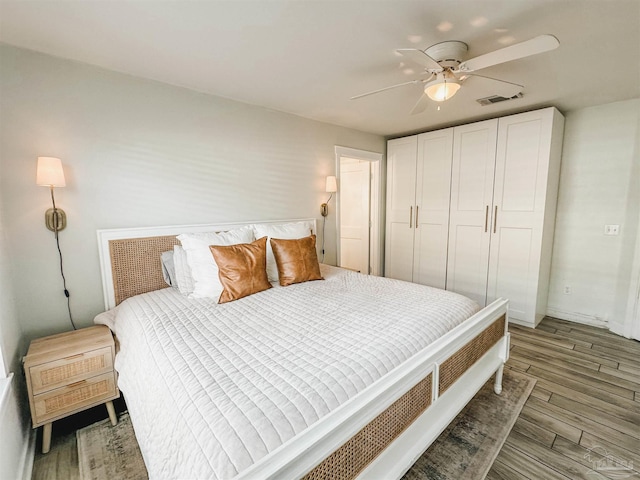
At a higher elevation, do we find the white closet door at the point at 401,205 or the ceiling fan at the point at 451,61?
the ceiling fan at the point at 451,61

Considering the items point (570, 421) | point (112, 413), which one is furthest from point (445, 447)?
point (112, 413)

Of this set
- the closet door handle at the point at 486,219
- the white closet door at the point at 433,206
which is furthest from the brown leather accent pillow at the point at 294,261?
the closet door handle at the point at 486,219

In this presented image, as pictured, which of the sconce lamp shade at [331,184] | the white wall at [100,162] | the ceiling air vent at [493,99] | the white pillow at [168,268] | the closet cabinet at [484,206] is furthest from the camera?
the sconce lamp shade at [331,184]

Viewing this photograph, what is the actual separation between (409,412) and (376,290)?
1048mm

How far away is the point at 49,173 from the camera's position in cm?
182

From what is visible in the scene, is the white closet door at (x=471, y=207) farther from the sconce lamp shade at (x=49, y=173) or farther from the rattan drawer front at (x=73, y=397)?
the sconce lamp shade at (x=49, y=173)

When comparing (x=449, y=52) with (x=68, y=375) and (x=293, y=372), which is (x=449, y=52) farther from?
(x=68, y=375)

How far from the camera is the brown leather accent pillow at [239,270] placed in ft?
6.83

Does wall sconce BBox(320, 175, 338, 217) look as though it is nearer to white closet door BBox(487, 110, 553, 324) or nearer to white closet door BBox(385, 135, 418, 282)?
white closet door BBox(385, 135, 418, 282)

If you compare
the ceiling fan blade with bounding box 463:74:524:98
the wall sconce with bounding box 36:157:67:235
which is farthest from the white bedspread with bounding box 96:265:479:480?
the ceiling fan blade with bounding box 463:74:524:98

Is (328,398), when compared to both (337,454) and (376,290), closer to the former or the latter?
(337,454)

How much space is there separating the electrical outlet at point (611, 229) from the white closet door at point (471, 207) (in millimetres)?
1102

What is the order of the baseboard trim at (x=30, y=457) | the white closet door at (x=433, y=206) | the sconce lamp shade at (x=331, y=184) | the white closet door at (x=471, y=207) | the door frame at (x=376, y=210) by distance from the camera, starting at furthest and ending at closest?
1. the door frame at (x=376, y=210)
2. the white closet door at (x=433, y=206)
3. the sconce lamp shade at (x=331, y=184)
4. the white closet door at (x=471, y=207)
5. the baseboard trim at (x=30, y=457)

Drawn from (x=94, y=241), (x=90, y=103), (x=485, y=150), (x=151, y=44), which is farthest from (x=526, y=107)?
(x=94, y=241)
